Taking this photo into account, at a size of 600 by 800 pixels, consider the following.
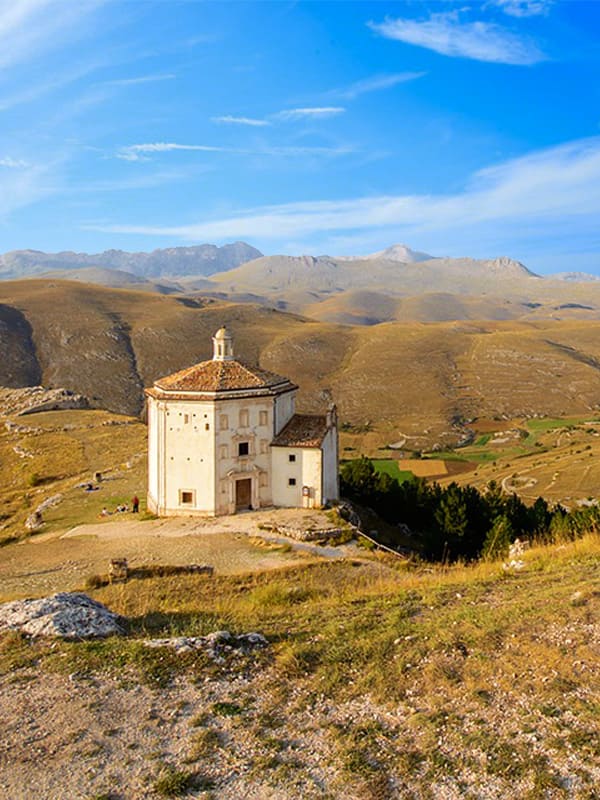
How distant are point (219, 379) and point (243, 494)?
5.42 metres

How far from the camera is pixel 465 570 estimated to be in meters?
16.1

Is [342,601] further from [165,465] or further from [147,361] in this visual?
[147,361]

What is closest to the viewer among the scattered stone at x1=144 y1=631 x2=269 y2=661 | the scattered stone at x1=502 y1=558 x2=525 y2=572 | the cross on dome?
the scattered stone at x1=144 y1=631 x2=269 y2=661

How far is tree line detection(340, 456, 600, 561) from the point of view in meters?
28.2

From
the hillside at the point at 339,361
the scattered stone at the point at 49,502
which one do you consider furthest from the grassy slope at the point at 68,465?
the hillside at the point at 339,361

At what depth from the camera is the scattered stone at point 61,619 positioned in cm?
1044

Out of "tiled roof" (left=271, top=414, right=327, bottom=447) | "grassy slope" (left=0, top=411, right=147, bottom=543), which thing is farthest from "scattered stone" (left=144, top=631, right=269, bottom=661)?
"grassy slope" (left=0, top=411, right=147, bottom=543)

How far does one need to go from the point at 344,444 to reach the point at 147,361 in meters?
52.5

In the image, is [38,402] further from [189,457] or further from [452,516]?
[452,516]

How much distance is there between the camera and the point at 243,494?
1168 inches

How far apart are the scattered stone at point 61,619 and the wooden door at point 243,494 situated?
17699mm

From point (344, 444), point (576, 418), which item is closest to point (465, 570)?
point (344, 444)

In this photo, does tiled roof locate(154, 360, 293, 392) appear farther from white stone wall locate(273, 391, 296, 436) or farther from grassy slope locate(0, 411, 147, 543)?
grassy slope locate(0, 411, 147, 543)

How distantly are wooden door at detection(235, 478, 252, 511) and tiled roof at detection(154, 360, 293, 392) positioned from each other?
4.37 meters
